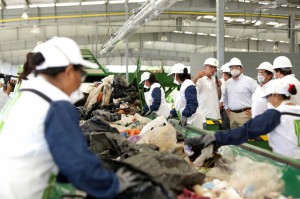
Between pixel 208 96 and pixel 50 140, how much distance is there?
506cm

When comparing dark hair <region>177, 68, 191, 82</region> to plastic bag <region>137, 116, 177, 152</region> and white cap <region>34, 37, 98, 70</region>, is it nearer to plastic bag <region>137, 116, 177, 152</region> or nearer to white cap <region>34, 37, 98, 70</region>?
plastic bag <region>137, 116, 177, 152</region>

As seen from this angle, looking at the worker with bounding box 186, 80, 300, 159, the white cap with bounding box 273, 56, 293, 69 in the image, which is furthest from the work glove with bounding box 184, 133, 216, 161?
the white cap with bounding box 273, 56, 293, 69

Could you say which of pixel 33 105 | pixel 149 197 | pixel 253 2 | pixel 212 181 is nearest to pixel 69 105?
pixel 33 105

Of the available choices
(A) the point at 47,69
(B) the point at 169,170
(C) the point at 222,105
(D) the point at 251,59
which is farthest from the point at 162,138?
(D) the point at 251,59

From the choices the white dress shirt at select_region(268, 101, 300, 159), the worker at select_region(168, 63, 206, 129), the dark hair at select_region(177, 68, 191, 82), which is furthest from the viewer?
the dark hair at select_region(177, 68, 191, 82)

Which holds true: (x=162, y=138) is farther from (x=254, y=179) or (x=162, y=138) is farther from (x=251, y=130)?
(x=254, y=179)

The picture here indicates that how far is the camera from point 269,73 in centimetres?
625

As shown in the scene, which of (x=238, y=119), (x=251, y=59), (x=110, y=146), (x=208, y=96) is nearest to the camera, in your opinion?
(x=110, y=146)

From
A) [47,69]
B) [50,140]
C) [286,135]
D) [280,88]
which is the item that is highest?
[47,69]

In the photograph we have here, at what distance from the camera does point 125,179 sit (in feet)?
6.09

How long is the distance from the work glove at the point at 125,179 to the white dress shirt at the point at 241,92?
4798 mm

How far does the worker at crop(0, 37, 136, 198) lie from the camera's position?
1.67 meters

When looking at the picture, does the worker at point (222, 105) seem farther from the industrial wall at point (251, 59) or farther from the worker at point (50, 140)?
the worker at point (50, 140)

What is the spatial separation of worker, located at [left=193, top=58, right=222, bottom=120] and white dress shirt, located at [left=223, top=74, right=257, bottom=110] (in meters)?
0.24
